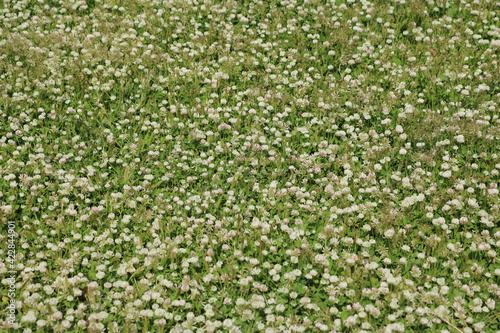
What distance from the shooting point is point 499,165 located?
5.56 metres

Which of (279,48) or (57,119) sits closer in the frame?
(57,119)

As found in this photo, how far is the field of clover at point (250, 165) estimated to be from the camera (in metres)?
4.43

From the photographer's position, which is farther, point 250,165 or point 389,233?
point 250,165

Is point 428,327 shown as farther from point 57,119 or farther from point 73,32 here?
point 73,32

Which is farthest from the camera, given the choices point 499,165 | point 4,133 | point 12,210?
point 4,133

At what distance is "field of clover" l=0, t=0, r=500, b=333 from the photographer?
443cm

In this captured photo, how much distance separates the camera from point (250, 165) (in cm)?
590

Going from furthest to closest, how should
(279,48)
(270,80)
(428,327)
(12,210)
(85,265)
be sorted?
(279,48), (270,80), (12,210), (85,265), (428,327)

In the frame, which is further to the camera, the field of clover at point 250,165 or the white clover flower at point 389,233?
the white clover flower at point 389,233

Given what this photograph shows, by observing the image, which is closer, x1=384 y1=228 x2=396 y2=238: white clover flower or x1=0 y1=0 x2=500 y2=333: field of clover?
x1=0 y1=0 x2=500 y2=333: field of clover

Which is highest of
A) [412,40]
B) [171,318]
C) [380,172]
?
[412,40]

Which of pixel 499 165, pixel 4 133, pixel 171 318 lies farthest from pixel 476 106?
pixel 4 133

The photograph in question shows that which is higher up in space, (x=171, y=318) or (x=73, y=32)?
(x=73, y=32)

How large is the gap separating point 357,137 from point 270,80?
1.56m
